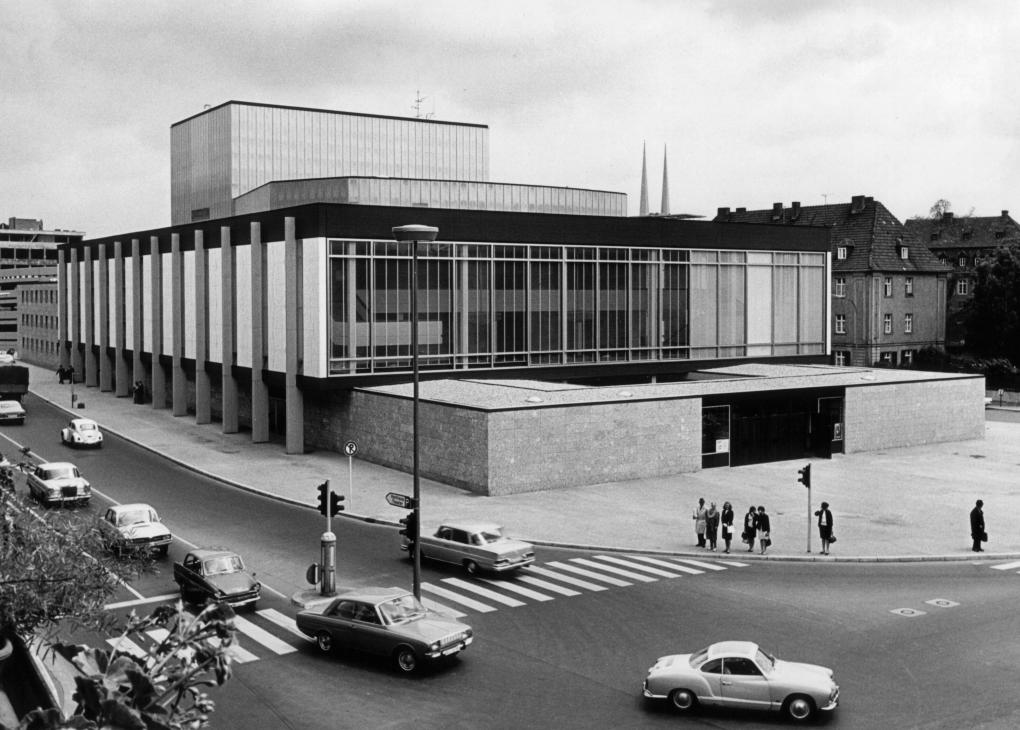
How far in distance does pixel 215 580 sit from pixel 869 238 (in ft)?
246

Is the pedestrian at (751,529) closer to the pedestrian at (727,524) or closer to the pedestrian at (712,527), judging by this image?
the pedestrian at (727,524)

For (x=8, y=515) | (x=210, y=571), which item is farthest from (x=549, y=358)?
(x=8, y=515)

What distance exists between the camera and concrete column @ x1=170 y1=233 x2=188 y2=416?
61.3 metres

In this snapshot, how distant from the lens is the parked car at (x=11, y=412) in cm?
5750

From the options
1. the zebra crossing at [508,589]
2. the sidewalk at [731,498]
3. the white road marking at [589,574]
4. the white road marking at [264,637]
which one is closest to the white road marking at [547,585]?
the zebra crossing at [508,589]

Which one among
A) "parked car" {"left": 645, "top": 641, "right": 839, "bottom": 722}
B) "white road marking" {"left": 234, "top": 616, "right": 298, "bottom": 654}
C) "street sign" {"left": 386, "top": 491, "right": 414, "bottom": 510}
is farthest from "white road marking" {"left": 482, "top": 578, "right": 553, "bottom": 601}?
"parked car" {"left": 645, "top": 641, "right": 839, "bottom": 722}

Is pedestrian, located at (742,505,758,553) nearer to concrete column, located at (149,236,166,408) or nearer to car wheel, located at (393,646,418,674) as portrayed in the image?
car wheel, located at (393,646,418,674)

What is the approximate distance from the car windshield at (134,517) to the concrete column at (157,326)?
36.4m

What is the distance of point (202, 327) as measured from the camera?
58.4 m

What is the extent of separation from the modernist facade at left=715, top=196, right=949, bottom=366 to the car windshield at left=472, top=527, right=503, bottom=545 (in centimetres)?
6440

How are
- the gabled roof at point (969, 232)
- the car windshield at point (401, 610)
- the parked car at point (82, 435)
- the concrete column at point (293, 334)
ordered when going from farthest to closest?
the gabled roof at point (969, 232), the parked car at point (82, 435), the concrete column at point (293, 334), the car windshield at point (401, 610)

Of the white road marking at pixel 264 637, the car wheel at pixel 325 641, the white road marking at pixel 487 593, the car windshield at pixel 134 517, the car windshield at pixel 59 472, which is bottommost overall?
the white road marking at pixel 487 593

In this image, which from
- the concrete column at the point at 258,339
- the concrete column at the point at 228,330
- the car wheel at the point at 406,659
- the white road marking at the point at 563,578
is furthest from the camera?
the concrete column at the point at 228,330

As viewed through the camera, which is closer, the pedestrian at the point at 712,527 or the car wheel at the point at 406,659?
the car wheel at the point at 406,659
